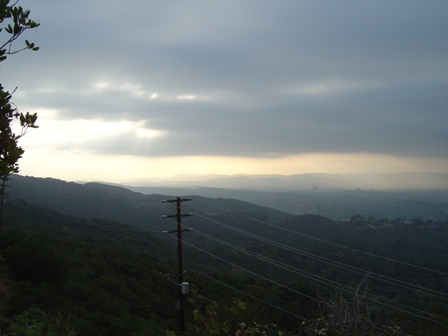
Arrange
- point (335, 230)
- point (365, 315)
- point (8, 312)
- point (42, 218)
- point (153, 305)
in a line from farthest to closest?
point (335, 230)
point (42, 218)
point (153, 305)
point (8, 312)
point (365, 315)

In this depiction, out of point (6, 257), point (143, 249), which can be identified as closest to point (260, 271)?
point (143, 249)

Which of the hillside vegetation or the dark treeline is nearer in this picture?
the hillside vegetation

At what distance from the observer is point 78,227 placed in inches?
2162

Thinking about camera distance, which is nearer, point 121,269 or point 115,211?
point 121,269

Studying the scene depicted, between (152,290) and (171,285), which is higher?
(152,290)

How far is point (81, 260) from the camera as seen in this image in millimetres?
27938

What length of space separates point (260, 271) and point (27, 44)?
179 feet

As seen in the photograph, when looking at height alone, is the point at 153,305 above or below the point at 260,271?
above

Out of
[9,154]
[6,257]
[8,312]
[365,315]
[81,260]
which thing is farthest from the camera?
[81,260]

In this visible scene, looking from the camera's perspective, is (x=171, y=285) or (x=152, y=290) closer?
(x=152, y=290)

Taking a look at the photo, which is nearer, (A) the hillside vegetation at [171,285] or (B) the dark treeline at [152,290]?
(A) the hillside vegetation at [171,285]

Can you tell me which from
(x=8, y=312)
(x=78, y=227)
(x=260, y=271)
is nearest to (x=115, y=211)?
(x=78, y=227)

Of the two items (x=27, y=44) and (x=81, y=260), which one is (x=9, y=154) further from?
(x=81, y=260)

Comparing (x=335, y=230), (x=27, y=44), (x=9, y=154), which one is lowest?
(x=335, y=230)
